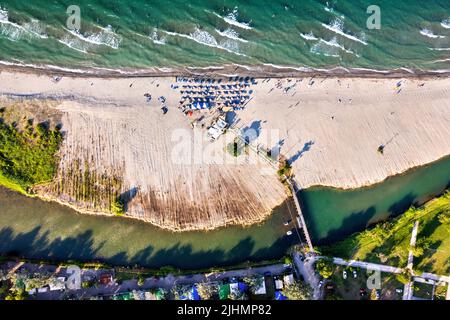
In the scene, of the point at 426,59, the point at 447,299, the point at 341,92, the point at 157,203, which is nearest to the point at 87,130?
the point at 157,203

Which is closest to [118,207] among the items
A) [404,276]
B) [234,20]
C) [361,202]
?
[234,20]

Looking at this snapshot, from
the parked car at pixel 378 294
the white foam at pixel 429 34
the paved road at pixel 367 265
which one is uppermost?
the white foam at pixel 429 34

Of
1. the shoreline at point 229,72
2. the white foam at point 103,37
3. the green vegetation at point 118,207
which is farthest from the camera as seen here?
the white foam at point 103,37

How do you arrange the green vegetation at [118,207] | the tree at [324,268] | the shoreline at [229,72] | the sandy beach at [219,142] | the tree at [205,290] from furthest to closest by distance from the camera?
1. the shoreline at [229,72]
2. the sandy beach at [219,142]
3. the green vegetation at [118,207]
4. the tree at [324,268]
5. the tree at [205,290]

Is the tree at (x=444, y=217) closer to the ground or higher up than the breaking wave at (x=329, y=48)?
closer to the ground

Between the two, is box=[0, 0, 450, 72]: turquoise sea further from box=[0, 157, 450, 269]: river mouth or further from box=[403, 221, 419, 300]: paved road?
box=[403, 221, 419, 300]: paved road

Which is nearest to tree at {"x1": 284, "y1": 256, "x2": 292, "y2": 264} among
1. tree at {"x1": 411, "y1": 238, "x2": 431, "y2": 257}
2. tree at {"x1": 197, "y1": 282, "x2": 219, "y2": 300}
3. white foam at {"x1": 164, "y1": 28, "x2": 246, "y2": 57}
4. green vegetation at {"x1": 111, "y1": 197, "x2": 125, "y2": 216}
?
tree at {"x1": 197, "y1": 282, "x2": 219, "y2": 300}

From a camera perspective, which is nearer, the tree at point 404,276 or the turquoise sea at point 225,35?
the tree at point 404,276

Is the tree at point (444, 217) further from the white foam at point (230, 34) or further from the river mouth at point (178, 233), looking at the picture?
the white foam at point (230, 34)

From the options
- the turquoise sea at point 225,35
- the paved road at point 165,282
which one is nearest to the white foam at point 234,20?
the turquoise sea at point 225,35
